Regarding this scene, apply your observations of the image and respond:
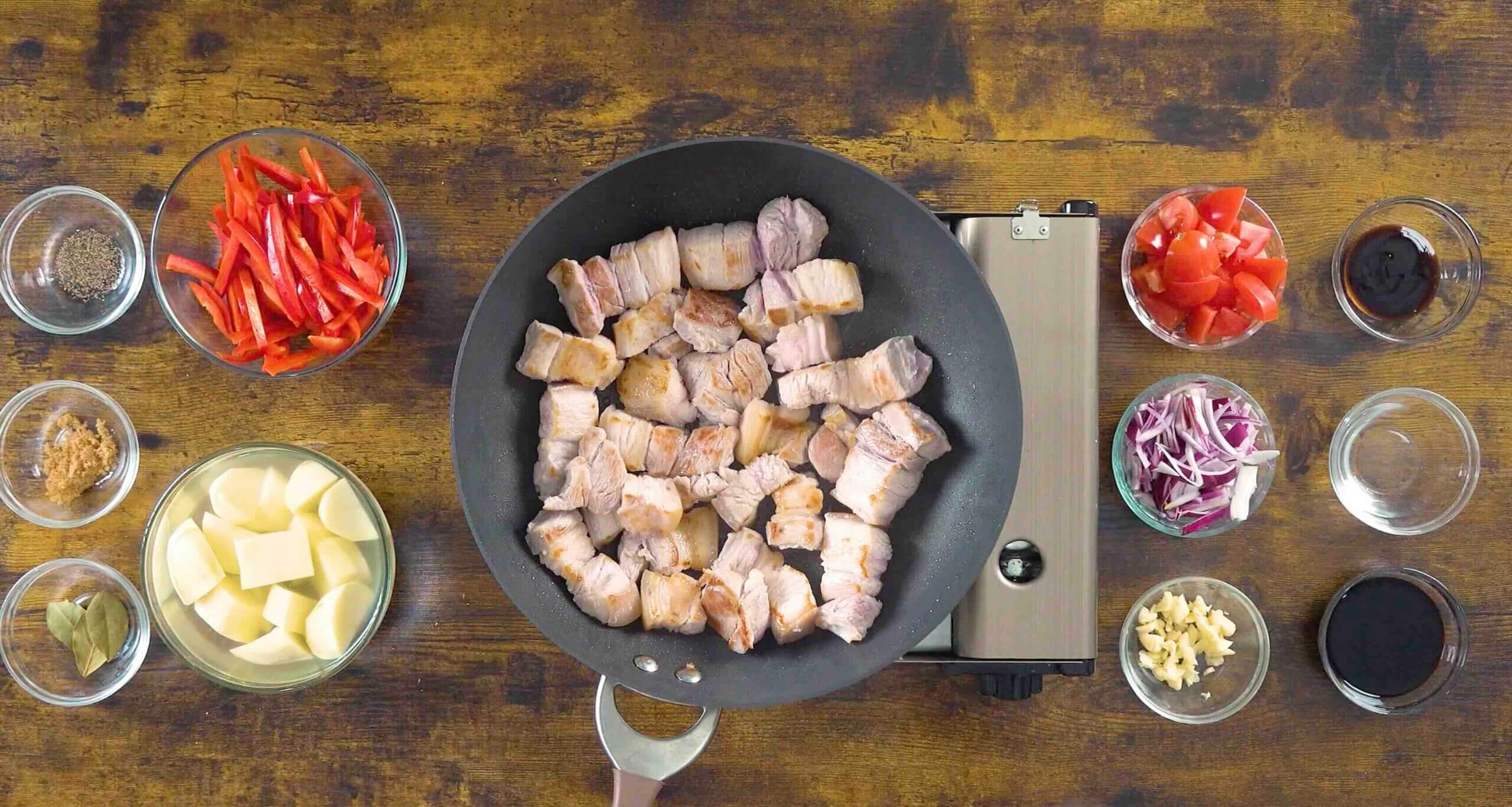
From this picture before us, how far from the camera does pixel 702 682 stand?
156 cm

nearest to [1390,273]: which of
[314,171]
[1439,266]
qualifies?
[1439,266]

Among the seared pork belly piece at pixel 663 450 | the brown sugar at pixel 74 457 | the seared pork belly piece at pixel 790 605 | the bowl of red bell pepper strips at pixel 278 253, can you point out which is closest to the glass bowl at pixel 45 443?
the brown sugar at pixel 74 457

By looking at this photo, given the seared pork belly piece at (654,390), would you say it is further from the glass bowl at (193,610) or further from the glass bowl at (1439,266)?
the glass bowl at (1439,266)

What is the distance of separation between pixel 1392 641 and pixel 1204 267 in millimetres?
788

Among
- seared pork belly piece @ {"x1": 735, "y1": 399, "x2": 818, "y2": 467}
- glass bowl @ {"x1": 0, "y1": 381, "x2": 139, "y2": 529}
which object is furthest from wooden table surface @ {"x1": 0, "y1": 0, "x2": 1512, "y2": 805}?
seared pork belly piece @ {"x1": 735, "y1": 399, "x2": 818, "y2": 467}

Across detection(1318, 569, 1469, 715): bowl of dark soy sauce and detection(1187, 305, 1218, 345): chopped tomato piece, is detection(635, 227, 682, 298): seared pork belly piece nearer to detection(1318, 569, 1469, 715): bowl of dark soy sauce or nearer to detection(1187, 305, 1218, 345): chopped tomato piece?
detection(1187, 305, 1218, 345): chopped tomato piece

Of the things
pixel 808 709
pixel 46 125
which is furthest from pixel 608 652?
pixel 46 125

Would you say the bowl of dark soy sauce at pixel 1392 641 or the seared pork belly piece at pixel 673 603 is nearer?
the seared pork belly piece at pixel 673 603

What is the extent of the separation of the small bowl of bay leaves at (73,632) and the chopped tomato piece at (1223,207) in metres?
2.03

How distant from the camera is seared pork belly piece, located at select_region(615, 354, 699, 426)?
1.69 metres

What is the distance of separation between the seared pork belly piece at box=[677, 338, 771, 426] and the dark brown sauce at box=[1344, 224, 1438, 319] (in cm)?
110

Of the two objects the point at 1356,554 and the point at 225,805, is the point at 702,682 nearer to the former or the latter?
the point at 225,805

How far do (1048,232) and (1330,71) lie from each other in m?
0.73

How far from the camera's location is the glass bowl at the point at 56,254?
177 cm
